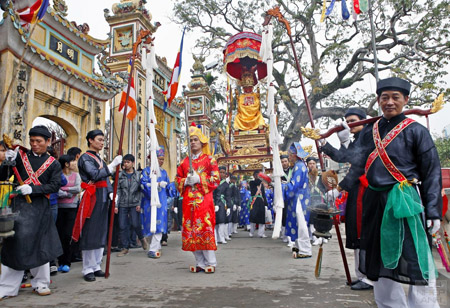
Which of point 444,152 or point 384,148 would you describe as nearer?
point 384,148

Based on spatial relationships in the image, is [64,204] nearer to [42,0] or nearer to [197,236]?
[197,236]

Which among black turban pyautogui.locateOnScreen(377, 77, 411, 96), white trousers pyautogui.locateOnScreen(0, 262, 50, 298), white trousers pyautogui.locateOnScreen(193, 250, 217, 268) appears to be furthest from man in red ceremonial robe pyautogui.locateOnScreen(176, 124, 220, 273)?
black turban pyautogui.locateOnScreen(377, 77, 411, 96)

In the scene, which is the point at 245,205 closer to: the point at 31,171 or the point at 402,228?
the point at 31,171

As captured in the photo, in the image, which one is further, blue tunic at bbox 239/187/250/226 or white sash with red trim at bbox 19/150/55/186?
blue tunic at bbox 239/187/250/226


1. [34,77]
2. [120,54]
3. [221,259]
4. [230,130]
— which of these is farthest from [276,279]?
[230,130]

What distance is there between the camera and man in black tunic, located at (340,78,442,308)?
198 centimetres

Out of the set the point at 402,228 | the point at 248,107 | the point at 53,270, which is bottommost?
the point at 53,270

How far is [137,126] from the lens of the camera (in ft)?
30.6

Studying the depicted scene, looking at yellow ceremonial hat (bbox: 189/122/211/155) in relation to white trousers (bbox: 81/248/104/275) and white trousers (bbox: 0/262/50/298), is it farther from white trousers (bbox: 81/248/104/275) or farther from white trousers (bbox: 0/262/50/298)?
white trousers (bbox: 0/262/50/298)

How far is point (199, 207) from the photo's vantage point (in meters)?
4.20

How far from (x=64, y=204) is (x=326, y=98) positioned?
15528 millimetres

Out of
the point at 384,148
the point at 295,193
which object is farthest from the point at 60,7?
the point at 384,148

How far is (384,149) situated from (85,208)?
10.7 ft

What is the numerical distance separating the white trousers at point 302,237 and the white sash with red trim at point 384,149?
2934 millimetres
